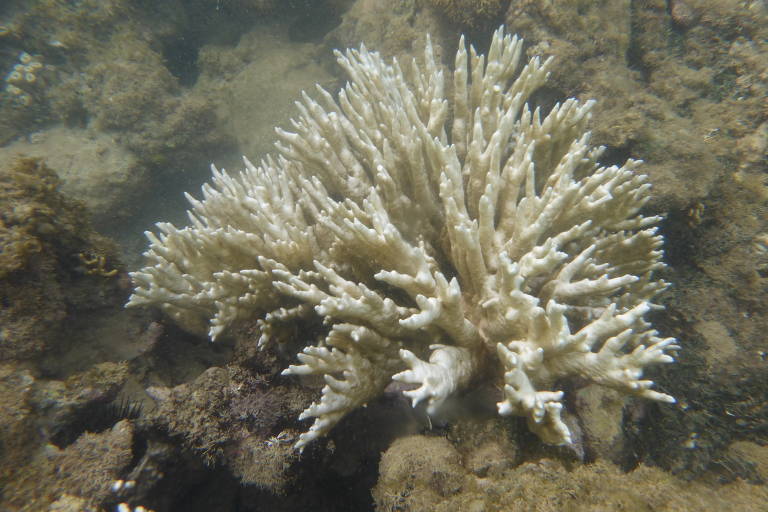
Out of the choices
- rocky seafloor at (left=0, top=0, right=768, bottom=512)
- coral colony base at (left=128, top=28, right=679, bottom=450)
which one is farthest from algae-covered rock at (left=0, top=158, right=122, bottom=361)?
coral colony base at (left=128, top=28, right=679, bottom=450)

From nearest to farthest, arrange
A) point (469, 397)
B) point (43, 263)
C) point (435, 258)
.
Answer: point (469, 397) < point (435, 258) < point (43, 263)

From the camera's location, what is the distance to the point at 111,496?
2215 mm

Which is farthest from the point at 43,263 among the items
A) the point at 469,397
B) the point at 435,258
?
the point at 469,397

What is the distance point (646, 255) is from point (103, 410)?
3.88 meters

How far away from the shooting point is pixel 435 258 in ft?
8.49

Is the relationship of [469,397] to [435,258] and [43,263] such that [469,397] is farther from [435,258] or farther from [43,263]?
[43,263]

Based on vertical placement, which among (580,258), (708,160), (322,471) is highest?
(708,160)

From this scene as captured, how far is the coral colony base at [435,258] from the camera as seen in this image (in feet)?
5.96

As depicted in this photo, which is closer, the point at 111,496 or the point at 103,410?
the point at 111,496

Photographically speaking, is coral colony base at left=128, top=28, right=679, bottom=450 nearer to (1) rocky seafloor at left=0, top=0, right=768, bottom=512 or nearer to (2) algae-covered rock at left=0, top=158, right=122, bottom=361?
(1) rocky seafloor at left=0, top=0, right=768, bottom=512

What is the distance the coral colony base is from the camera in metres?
1.82

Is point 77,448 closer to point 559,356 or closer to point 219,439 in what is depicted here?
point 219,439

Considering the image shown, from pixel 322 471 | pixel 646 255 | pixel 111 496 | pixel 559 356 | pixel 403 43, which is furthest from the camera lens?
pixel 403 43

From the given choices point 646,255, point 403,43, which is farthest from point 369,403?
point 403,43
